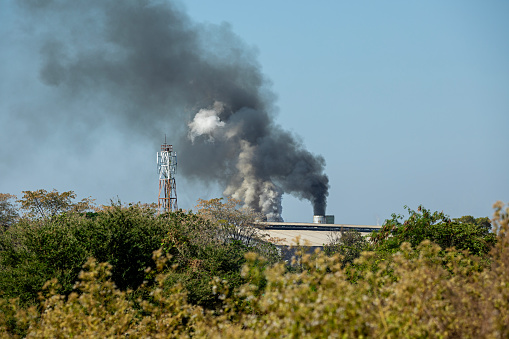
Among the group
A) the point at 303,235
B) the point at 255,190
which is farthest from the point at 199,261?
the point at 255,190

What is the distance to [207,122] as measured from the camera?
105 metres

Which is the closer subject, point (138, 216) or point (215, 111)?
point (138, 216)

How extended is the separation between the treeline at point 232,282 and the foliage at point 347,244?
342 inches

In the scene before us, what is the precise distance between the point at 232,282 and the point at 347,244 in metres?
35.4

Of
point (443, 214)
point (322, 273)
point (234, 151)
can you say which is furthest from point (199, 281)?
point (234, 151)

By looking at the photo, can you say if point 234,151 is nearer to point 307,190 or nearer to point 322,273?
point 307,190

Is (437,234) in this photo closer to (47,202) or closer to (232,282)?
(232,282)

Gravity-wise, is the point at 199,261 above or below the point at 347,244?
below

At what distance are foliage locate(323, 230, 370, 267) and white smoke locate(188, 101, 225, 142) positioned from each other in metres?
36.9

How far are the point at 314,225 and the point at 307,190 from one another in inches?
447

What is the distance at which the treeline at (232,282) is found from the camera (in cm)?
862

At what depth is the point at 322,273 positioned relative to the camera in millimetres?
10422

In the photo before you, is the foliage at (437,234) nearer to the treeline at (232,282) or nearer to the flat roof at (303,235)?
the treeline at (232,282)

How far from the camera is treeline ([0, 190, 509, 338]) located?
862cm
